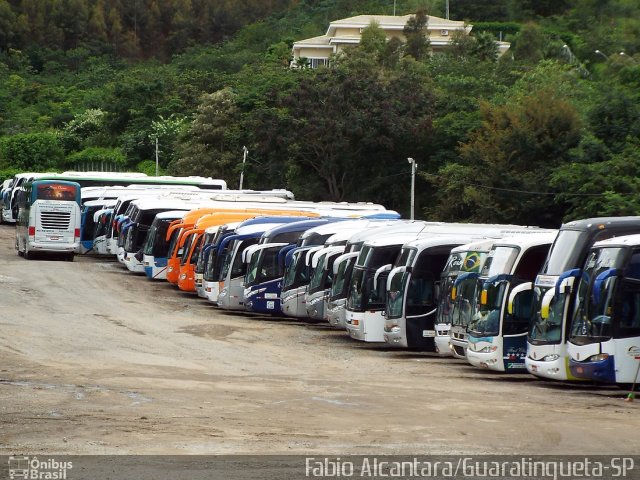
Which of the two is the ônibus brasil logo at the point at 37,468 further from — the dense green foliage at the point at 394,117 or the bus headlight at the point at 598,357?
the dense green foliage at the point at 394,117

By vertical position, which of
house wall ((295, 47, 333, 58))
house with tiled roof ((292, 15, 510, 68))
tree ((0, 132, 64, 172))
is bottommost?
tree ((0, 132, 64, 172))

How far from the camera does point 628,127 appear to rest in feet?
177

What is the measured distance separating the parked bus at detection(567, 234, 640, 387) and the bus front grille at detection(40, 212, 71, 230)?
3530cm

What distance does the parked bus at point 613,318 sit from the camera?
20500 millimetres

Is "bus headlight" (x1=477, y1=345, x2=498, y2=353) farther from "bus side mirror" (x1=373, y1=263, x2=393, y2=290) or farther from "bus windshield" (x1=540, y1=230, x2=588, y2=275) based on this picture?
"bus side mirror" (x1=373, y1=263, x2=393, y2=290)

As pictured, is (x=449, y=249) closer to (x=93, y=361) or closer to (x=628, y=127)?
(x=93, y=361)

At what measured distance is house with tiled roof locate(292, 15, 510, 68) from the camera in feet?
434

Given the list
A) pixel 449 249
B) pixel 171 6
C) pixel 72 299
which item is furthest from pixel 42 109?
pixel 449 249

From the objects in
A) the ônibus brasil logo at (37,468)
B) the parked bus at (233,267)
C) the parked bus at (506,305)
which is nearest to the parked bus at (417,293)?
the parked bus at (506,305)

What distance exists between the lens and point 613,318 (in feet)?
67.5

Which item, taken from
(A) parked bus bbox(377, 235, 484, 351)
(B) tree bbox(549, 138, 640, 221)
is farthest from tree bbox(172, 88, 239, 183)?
(A) parked bus bbox(377, 235, 484, 351)

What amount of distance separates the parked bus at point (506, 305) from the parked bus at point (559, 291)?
1.10m

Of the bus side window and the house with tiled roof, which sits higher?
the house with tiled roof

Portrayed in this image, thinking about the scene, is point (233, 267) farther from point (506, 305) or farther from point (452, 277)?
point (506, 305)
